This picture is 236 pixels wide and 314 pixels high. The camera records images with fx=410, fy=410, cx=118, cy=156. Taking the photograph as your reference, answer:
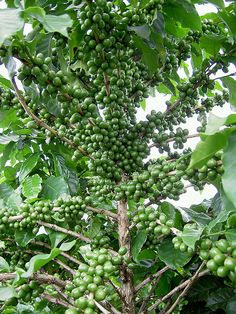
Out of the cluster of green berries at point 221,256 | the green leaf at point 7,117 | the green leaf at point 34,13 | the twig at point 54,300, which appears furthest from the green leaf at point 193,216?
the green leaf at point 7,117

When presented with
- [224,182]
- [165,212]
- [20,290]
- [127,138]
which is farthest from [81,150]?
[224,182]

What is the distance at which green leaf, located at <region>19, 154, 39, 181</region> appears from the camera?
9.71ft

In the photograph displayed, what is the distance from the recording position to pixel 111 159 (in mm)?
2680

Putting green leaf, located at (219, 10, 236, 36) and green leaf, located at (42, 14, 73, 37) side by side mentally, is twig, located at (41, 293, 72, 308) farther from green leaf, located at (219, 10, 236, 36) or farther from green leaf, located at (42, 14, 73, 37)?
green leaf, located at (219, 10, 236, 36)

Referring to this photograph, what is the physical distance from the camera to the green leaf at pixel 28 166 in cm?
296

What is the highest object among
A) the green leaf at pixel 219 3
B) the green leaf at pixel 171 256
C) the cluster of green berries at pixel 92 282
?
the green leaf at pixel 219 3

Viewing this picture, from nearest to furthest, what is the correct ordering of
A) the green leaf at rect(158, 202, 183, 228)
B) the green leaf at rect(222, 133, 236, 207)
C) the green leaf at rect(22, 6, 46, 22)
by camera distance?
the green leaf at rect(222, 133, 236, 207) < the green leaf at rect(22, 6, 46, 22) < the green leaf at rect(158, 202, 183, 228)

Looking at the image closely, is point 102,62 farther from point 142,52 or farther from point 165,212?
point 165,212

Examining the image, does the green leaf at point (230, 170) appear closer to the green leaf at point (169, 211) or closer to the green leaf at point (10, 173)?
the green leaf at point (169, 211)

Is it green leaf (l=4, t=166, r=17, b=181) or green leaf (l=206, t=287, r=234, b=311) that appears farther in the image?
green leaf (l=4, t=166, r=17, b=181)

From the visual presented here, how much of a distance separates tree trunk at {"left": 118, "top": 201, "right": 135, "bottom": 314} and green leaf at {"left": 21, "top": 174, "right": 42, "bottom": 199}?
0.61m

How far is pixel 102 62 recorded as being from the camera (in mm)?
2486

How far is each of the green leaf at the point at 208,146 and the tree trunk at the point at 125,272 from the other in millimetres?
1051

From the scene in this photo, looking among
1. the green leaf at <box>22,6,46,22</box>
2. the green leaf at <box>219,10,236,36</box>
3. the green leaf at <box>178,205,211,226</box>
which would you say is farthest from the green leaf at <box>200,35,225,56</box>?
the green leaf at <box>22,6,46,22</box>
